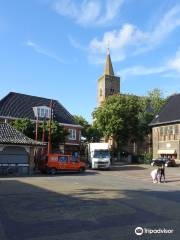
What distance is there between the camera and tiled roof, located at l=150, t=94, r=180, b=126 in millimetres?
62188

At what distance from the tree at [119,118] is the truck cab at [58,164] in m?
29.0

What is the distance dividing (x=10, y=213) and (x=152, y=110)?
226 ft

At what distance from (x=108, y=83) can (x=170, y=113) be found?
162 ft

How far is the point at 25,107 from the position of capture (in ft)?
189

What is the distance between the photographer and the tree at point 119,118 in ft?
227

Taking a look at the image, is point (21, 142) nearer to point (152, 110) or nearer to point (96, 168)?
point (96, 168)

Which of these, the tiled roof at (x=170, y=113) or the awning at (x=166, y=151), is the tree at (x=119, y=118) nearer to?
the tiled roof at (x=170, y=113)

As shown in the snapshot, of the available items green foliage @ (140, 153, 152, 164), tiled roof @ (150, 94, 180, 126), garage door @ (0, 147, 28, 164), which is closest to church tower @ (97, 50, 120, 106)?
tiled roof @ (150, 94, 180, 126)

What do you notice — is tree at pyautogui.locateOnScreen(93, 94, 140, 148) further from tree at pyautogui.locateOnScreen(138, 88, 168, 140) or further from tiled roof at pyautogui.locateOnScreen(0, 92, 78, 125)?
tiled roof at pyautogui.locateOnScreen(0, 92, 78, 125)

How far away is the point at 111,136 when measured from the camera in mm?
71812

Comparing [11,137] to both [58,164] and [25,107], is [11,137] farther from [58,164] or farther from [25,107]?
[25,107]

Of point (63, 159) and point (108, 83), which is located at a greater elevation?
point (108, 83)

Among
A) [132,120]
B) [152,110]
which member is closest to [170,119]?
[132,120]

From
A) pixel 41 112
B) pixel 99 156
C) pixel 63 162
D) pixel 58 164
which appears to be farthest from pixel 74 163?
pixel 41 112
